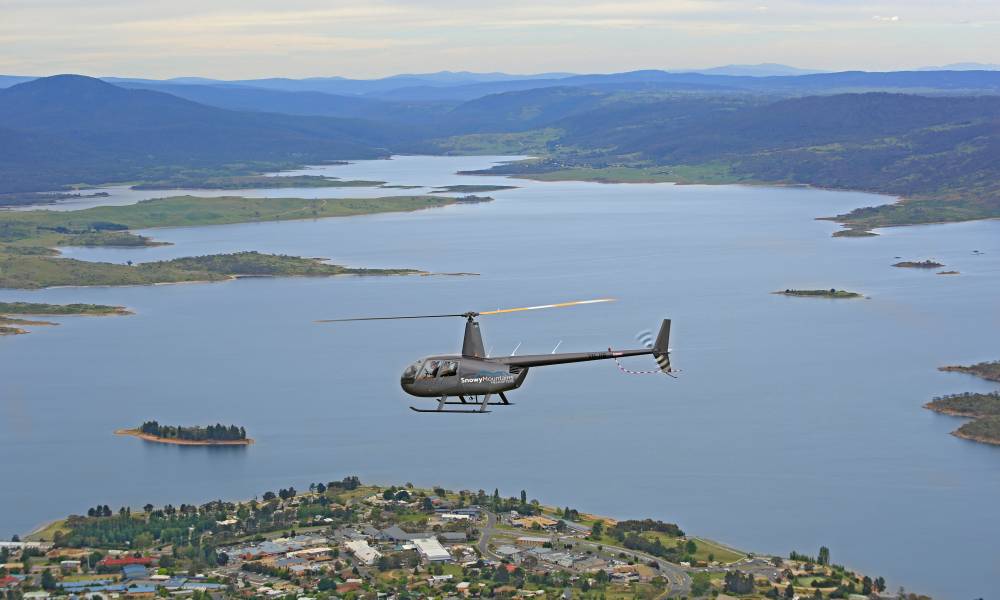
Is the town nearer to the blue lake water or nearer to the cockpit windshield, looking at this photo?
the blue lake water

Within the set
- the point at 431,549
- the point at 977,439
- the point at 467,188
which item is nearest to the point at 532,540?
the point at 431,549

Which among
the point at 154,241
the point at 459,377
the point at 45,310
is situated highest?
the point at 459,377

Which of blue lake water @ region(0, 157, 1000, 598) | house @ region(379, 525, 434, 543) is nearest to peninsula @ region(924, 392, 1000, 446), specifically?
blue lake water @ region(0, 157, 1000, 598)

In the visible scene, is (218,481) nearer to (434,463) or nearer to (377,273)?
(434,463)

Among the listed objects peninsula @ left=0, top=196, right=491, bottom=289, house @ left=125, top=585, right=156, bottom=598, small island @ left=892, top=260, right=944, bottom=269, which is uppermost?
house @ left=125, top=585, right=156, bottom=598

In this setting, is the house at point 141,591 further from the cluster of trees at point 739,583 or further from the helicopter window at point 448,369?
the helicopter window at point 448,369

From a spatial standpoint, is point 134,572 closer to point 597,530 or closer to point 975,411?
point 597,530
